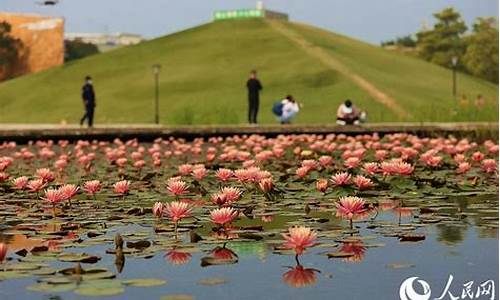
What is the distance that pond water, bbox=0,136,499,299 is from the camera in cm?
360

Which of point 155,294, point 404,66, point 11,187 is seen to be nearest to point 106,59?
point 404,66

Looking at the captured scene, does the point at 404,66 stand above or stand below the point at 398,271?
above

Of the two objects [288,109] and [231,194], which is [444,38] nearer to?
[288,109]

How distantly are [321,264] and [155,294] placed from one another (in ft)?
Answer: 2.97

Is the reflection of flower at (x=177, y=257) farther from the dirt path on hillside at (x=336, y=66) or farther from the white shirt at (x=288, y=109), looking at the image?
the dirt path on hillside at (x=336, y=66)

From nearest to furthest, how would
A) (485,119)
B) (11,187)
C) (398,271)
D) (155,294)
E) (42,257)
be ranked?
(155,294) → (398,271) → (42,257) → (11,187) → (485,119)

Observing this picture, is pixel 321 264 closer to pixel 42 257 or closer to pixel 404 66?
pixel 42 257

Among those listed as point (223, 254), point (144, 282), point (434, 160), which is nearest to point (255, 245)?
point (223, 254)

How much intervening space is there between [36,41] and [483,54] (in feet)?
126

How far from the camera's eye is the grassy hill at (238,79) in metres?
56.8

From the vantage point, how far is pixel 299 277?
376 cm

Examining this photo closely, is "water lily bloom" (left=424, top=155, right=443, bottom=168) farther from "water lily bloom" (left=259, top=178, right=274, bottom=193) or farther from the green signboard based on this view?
the green signboard

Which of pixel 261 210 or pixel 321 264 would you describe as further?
pixel 261 210

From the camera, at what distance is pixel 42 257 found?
13.9 ft
